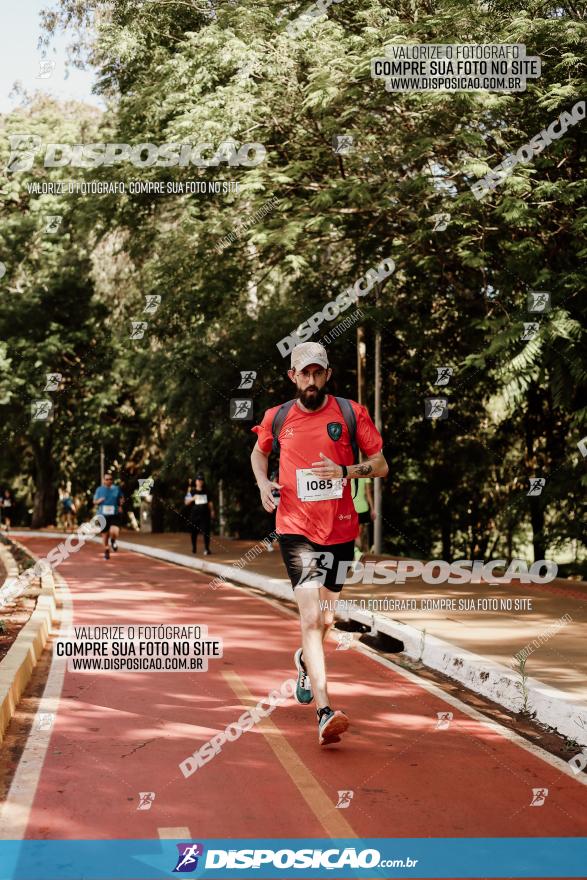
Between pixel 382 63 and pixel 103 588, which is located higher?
pixel 382 63

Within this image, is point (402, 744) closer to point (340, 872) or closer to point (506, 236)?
point (340, 872)

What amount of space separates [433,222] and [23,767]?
10915 millimetres

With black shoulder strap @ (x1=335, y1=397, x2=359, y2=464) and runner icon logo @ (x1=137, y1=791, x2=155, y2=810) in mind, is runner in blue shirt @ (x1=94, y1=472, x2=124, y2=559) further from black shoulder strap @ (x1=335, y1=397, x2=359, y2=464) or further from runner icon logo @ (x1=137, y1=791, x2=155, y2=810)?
runner icon logo @ (x1=137, y1=791, x2=155, y2=810)

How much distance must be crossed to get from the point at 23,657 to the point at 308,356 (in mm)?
4185

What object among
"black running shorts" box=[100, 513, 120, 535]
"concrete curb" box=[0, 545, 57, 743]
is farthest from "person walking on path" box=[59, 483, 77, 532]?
"concrete curb" box=[0, 545, 57, 743]

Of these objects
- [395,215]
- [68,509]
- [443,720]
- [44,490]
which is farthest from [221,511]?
[443,720]

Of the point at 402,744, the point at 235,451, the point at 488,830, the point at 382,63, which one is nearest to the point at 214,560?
the point at 235,451

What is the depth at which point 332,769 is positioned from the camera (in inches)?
239

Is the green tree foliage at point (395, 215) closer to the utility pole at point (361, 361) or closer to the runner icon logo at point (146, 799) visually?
the utility pole at point (361, 361)

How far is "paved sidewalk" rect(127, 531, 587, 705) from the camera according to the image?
8602 millimetres

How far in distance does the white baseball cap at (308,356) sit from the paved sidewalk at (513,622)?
294 cm

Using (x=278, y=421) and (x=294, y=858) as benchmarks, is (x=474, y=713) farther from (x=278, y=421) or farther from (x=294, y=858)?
(x=294, y=858)

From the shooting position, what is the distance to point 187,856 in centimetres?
466

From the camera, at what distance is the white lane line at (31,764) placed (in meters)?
5.07
